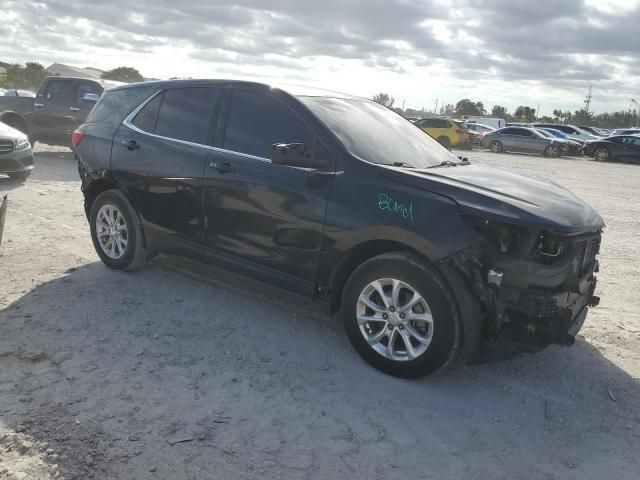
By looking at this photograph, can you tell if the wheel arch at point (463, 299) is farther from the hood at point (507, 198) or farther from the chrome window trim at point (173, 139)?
the chrome window trim at point (173, 139)

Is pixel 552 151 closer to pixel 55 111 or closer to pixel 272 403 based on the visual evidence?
pixel 55 111

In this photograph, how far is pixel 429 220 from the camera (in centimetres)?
351

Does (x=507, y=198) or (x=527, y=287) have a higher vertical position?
(x=507, y=198)

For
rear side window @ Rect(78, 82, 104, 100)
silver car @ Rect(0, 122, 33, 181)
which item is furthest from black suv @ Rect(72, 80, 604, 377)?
rear side window @ Rect(78, 82, 104, 100)

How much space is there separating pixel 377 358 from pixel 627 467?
5.02ft

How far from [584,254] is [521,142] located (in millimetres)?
25940

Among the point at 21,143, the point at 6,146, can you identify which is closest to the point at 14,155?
the point at 6,146

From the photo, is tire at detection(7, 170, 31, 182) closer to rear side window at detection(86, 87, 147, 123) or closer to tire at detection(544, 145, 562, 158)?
rear side window at detection(86, 87, 147, 123)

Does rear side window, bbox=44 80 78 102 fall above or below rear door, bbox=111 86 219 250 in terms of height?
above

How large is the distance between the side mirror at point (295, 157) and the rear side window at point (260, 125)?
0.59ft

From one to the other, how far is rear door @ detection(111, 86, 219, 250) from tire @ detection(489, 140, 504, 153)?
25694 mm

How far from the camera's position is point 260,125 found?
4.43m

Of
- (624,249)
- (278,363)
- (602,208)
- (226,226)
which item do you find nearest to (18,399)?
(278,363)

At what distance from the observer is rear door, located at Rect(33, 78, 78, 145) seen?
13680 mm
